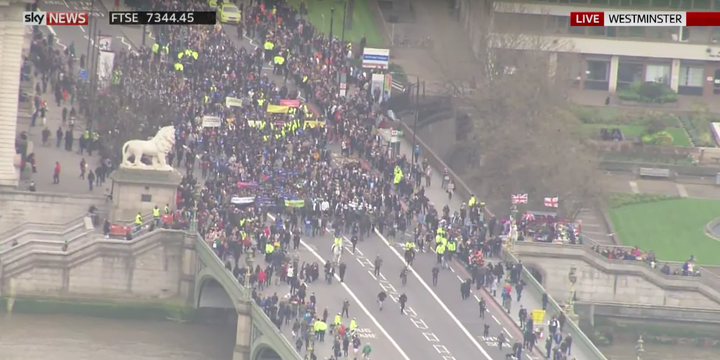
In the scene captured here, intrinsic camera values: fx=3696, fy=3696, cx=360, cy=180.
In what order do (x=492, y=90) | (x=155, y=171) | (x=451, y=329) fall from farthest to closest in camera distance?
(x=492, y=90) → (x=155, y=171) → (x=451, y=329)

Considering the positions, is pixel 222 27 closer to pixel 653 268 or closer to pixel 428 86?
pixel 428 86

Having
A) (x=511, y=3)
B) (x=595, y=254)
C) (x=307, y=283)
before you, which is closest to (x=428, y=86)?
(x=511, y=3)

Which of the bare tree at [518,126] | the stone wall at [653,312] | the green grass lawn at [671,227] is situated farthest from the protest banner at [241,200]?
the green grass lawn at [671,227]

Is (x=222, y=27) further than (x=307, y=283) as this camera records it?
Yes

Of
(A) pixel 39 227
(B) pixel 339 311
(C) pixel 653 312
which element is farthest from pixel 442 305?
(A) pixel 39 227

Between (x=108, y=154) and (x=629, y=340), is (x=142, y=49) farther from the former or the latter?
(x=629, y=340)

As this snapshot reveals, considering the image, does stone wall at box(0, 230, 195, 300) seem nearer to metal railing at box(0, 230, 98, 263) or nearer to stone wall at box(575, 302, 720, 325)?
metal railing at box(0, 230, 98, 263)

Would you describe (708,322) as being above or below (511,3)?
below

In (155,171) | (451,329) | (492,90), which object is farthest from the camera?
(492,90)

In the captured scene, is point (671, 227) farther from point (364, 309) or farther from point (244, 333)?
point (244, 333)
